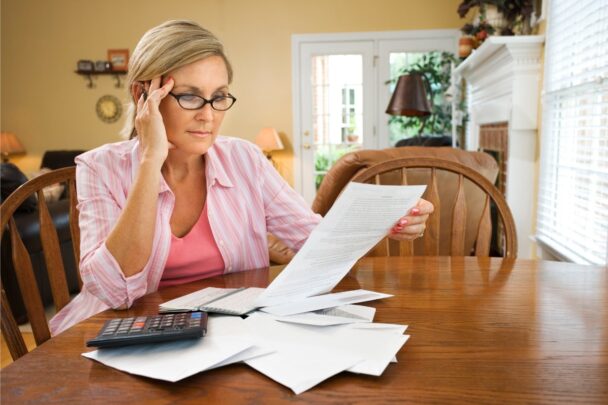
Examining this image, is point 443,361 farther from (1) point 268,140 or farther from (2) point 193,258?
(1) point 268,140

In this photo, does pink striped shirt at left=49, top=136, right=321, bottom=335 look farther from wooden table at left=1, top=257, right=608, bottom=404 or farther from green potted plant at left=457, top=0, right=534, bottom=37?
green potted plant at left=457, top=0, right=534, bottom=37

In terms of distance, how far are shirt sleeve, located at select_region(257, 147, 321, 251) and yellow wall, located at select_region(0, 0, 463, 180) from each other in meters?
4.17

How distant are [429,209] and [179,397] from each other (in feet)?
2.27

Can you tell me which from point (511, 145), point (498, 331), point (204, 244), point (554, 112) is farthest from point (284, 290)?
point (511, 145)

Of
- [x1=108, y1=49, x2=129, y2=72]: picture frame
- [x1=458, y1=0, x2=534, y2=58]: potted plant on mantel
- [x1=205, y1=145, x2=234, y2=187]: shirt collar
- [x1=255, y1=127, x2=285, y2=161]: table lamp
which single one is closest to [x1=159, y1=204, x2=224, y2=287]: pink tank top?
[x1=205, y1=145, x2=234, y2=187]: shirt collar

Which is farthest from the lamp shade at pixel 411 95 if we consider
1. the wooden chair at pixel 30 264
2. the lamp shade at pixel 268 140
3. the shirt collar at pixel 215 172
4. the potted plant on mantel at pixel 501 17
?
the wooden chair at pixel 30 264

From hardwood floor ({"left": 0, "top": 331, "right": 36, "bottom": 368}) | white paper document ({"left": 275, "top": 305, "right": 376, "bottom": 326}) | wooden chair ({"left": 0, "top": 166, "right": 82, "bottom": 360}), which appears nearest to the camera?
white paper document ({"left": 275, "top": 305, "right": 376, "bottom": 326})

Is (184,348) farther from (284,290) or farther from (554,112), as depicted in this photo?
(554,112)

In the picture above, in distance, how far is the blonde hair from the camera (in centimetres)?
114

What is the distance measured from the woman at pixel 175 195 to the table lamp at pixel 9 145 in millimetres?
4983

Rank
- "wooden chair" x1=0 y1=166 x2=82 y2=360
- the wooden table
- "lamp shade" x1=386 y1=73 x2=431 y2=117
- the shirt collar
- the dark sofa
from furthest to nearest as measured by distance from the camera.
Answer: "lamp shade" x1=386 y1=73 x2=431 y2=117 → the dark sofa → the shirt collar → "wooden chair" x1=0 y1=166 x2=82 y2=360 → the wooden table

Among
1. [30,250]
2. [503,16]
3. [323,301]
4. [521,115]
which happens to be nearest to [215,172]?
[323,301]

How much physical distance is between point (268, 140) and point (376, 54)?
1.41 m

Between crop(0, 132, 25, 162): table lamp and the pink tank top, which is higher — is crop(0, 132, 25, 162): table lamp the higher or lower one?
the higher one
